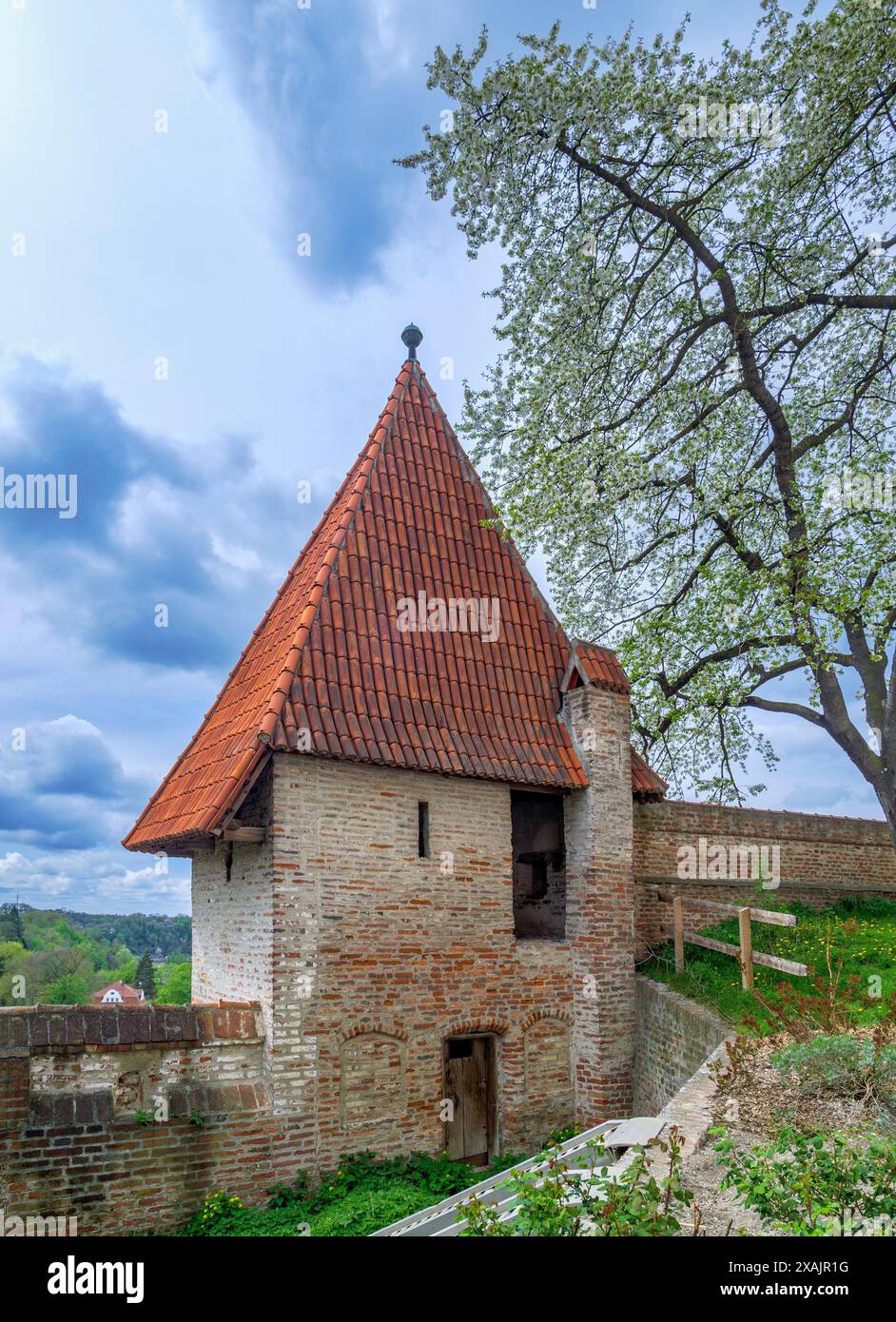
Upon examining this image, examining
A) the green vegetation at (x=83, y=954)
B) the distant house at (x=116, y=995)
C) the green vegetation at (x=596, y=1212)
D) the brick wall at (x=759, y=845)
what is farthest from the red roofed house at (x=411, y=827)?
the green vegetation at (x=83, y=954)

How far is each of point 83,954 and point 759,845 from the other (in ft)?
201

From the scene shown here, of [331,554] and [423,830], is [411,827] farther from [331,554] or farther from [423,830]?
[331,554]

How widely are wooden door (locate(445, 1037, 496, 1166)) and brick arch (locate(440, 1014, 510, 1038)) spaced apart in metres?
0.23

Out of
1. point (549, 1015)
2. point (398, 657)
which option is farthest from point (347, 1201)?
point (398, 657)

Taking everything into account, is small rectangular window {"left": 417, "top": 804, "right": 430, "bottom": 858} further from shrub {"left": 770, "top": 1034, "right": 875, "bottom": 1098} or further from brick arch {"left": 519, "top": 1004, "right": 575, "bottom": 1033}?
shrub {"left": 770, "top": 1034, "right": 875, "bottom": 1098}

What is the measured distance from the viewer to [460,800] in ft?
35.9

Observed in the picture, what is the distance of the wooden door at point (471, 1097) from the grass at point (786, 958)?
2767 mm

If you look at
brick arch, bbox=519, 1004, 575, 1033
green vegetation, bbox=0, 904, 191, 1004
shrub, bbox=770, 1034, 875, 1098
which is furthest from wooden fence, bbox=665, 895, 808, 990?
green vegetation, bbox=0, 904, 191, 1004

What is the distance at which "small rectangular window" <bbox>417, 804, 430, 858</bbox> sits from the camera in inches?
415

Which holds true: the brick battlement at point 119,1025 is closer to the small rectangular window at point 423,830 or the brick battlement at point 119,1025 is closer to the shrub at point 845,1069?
the small rectangular window at point 423,830

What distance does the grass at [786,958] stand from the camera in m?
9.55
